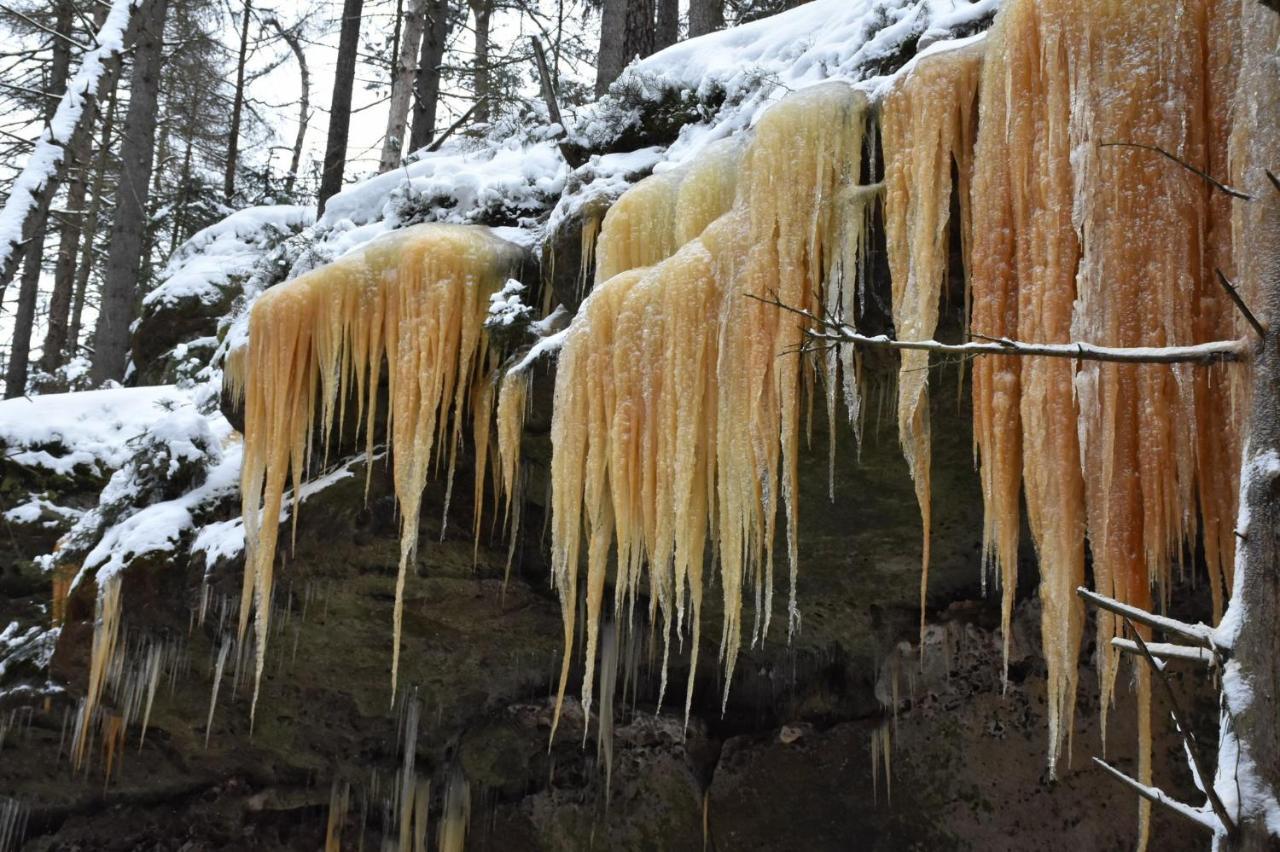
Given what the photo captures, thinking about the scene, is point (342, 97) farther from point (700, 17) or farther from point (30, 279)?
point (30, 279)

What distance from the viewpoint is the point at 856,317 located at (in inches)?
166

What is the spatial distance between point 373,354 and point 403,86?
18.0ft

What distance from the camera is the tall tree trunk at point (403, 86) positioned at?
10023 millimetres

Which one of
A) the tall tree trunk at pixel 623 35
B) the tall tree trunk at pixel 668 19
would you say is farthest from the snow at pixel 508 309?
the tall tree trunk at pixel 668 19

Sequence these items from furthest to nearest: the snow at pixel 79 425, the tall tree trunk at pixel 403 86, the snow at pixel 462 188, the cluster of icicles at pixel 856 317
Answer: the tall tree trunk at pixel 403 86, the snow at pixel 79 425, the snow at pixel 462 188, the cluster of icicles at pixel 856 317

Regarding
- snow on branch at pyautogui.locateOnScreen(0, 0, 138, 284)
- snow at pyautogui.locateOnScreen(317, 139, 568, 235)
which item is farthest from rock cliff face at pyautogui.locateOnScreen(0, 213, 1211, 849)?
snow on branch at pyautogui.locateOnScreen(0, 0, 138, 284)

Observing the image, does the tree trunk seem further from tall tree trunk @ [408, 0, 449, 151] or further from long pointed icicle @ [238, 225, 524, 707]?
tall tree trunk @ [408, 0, 449, 151]

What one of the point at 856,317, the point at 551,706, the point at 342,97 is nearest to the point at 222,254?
the point at 342,97

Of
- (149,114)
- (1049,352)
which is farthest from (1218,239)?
(149,114)

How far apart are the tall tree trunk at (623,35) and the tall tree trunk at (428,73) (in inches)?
74.2

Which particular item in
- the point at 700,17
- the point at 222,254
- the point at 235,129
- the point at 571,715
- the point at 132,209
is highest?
the point at 235,129

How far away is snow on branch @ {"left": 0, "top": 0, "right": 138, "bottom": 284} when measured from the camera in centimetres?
522

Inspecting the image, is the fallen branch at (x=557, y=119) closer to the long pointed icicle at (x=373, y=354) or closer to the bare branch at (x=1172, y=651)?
the long pointed icicle at (x=373, y=354)

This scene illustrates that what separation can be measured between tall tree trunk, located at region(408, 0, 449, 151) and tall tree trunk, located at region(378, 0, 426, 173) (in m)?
0.14
